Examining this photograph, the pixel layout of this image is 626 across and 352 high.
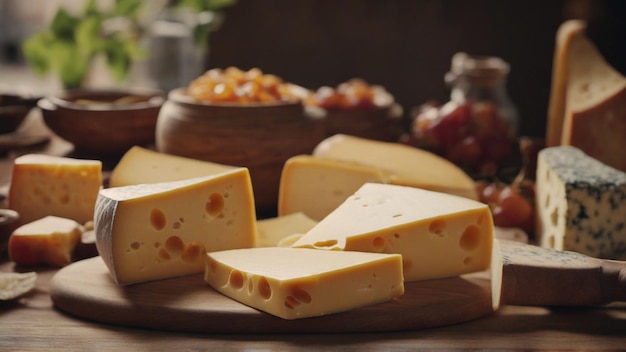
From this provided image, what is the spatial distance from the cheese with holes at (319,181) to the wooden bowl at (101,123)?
601 mm

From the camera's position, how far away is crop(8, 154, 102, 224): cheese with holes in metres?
1.81

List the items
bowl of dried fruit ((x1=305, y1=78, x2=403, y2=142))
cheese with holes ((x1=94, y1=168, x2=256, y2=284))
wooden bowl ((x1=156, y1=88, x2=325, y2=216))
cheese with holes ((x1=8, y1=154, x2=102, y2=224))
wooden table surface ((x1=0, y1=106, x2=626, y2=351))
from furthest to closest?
bowl of dried fruit ((x1=305, y1=78, x2=403, y2=142)) → wooden bowl ((x1=156, y1=88, x2=325, y2=216)) → cheese with holes ((x1=8, y1=154, x2=102, y2=224)) → cheese with holes ((x1=94, y1=168, x2=256, y2=284)) → wooden table surface ((x1=0, y1=106, x2=626, y2=351))

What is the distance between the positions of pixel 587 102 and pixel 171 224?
112 centimetres

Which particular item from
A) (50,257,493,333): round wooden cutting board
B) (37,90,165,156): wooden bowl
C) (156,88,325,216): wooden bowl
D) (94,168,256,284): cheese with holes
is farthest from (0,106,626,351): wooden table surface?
(37,90,165,156): wooden bowl

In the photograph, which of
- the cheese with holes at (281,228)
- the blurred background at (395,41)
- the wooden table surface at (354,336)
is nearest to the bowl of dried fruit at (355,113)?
the cheese with holes at (281,228)

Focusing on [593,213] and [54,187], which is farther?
[54,187]

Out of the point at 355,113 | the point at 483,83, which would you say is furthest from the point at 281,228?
the point at 483,83

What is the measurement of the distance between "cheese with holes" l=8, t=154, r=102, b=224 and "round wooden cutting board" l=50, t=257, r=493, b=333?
35 cm

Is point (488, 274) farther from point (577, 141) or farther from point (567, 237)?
point (577, 141)

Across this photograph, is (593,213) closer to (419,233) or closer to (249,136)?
(419,233)

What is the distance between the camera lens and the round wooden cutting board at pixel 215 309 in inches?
53.1

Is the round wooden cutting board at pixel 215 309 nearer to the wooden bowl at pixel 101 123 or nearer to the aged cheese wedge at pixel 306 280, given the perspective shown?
→ the aged cheese wedge at pixel 306 280

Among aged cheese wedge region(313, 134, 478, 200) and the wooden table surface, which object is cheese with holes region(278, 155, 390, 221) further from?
the wooden table surface

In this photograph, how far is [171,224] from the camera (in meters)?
1.52
